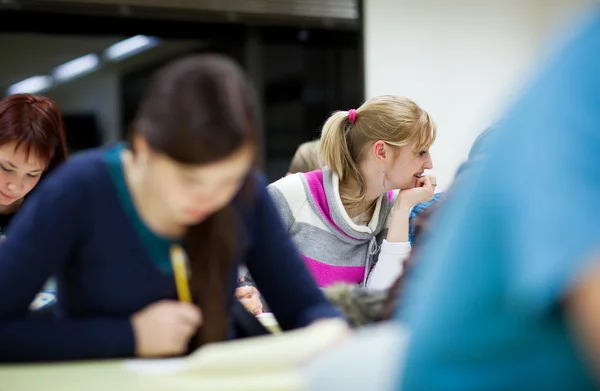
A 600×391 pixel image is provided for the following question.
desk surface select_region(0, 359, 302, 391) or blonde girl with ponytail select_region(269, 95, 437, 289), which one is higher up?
desk surface select_region(0, 359, 302, 391)

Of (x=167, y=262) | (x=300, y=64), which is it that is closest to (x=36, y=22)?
(x=300, y=64)

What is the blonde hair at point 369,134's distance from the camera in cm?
213

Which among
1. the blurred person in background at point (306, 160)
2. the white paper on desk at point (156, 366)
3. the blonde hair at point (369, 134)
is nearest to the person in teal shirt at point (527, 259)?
the white paper on desk at point (156, 366)

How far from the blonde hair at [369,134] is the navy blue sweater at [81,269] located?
113 cm

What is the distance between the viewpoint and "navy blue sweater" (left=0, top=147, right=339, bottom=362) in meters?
0.90

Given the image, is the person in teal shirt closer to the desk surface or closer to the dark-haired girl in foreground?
the desk surface

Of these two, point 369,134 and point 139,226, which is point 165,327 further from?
point 369,134

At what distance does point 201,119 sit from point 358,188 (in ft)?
4.45

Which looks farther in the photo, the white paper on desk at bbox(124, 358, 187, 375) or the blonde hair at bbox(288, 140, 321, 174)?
the blonde hair at bbox(288, 140, 321, 174)

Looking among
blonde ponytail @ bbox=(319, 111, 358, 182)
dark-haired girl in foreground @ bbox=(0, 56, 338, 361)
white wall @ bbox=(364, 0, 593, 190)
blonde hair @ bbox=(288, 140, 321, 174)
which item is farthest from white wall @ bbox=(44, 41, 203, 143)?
dark-haired girl in foreground @ bbox=(0, 56, 338, 361)

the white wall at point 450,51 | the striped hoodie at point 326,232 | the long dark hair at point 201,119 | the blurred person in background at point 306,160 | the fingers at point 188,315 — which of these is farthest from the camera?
the white wall at point 450,51

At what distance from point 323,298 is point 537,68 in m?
0.63

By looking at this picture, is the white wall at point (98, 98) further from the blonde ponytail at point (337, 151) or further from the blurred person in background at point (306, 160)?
the blonde ponytail at point (337, 151)

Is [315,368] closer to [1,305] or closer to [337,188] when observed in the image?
[1,305]
